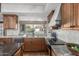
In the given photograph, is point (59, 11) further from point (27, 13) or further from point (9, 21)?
point (9, 21)

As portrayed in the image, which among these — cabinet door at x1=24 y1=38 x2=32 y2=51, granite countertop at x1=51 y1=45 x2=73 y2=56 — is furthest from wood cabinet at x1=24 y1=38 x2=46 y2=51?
granite countertop at x1=51 y1=45 x2=73 y2=56

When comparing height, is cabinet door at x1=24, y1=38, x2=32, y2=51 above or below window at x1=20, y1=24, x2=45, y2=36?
below

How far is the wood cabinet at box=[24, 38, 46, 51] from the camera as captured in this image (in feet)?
7.47

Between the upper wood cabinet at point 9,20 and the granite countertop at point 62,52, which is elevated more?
the upper wood cabinet at point 9,20

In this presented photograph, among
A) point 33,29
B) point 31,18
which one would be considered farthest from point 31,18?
point 33,29

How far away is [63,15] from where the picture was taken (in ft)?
8.77

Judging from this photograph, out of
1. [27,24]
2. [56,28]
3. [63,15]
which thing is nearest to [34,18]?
[27,24]

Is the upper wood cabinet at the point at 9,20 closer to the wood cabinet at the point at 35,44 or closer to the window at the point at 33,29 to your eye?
the window at the point at 33,29

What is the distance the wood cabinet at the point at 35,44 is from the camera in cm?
228

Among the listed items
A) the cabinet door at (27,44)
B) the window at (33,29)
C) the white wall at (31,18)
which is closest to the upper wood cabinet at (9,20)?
the white wall at (31,18)

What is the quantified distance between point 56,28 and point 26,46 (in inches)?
37.9

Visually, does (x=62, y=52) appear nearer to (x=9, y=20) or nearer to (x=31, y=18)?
(x=31, y=18)

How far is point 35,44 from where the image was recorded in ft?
7.82

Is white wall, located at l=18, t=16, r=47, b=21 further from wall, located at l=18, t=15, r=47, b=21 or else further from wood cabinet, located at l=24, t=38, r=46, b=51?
wood cabinet, located at l=24, t=38, r=46, b=51
